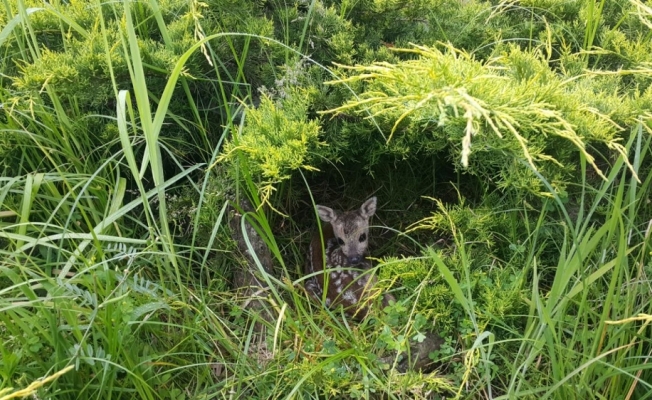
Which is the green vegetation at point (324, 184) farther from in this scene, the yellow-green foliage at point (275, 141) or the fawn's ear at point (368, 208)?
the fawn's ear at point (368, 208)

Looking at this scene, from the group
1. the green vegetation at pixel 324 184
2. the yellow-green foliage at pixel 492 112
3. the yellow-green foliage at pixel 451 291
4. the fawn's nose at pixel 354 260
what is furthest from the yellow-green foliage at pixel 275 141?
the fawn's nose at pixel 354 260

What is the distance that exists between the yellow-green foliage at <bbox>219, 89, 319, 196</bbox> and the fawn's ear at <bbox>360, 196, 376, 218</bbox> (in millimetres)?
615

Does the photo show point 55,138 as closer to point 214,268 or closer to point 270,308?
point 214,268

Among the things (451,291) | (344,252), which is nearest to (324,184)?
(344,252)

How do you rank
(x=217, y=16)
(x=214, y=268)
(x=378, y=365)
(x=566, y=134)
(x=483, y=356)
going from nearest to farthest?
(x=566, y=134) → (x=483, y=356) → (x=378, y=365) → (x=214, y=268) → (x=217, y=16)

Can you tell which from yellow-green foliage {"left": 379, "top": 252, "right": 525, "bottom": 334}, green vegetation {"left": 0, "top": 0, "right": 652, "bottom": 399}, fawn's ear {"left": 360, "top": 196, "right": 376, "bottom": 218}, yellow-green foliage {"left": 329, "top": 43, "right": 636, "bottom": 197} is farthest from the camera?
fawn's ear {"left": 360, "top": 196, "right": 376, "bottom": 218}

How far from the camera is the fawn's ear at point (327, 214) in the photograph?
9.93 feet

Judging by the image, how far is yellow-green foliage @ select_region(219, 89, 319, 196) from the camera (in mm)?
2250

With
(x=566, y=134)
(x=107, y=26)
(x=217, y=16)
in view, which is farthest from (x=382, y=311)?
(x=107, y=26)

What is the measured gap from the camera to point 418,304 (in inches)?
93.6

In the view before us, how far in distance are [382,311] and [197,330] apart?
0.73 meters

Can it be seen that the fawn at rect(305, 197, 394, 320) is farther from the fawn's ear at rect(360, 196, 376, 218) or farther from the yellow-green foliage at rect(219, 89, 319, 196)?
the yellow-green foliage at rect(219, 89, 319, 196)

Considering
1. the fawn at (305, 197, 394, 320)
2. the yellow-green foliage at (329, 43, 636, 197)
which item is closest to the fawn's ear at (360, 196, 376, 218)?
the fawn at (305, 197, 394, 320)

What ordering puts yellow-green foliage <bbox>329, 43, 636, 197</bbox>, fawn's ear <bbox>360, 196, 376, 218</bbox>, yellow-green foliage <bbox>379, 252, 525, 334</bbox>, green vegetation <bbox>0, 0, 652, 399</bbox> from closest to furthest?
yellow-green foliage <bbox>329, 43, 636, 197</bbox> → green vegetation <bbox>0, 0, 652, 399</bbox> → yellow-green foliage <bbox>379, 252, 525, 334</bbox> → fawn's ear <bbox>360, 196, 376, 218</bbox>
